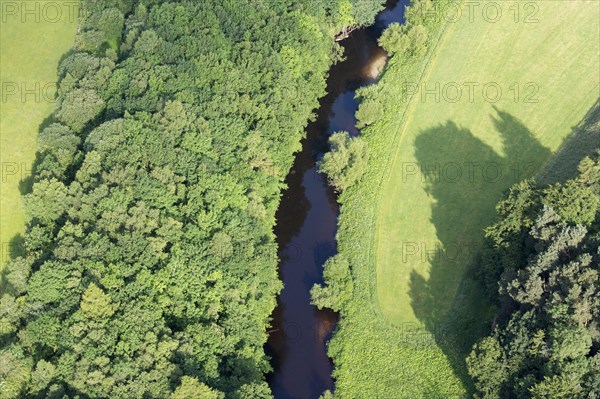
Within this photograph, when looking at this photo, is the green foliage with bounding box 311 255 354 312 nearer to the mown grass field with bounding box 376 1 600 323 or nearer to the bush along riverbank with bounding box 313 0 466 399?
the bush along riverbank with bounding box 313 0 466 399

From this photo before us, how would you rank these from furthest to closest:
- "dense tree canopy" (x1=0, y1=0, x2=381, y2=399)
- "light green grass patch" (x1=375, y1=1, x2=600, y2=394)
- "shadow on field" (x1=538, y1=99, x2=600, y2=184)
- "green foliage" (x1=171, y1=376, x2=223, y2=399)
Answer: "shadow on field" (x1=538, y1=99, x2=600, y2=184), "light green grass patch" (x1=375, y1=1, x2=600, y2=394), "dense tree canopy" (x1=0, y1=0, x2=381, y2=399), "green foliage" (x1=171, y1=376, x2=223, y2=399)

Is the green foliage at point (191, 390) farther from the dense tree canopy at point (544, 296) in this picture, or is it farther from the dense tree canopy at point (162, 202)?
the dense tree canopy at point (544, 296)

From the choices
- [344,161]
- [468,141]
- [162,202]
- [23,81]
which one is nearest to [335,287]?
[344,161]

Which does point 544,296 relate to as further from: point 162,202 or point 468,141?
point 162,202

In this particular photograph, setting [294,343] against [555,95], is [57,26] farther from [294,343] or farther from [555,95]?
[555,95]

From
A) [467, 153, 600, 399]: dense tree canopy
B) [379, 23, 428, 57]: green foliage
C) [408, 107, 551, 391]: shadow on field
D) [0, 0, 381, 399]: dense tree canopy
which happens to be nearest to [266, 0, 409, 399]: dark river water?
[0, 0, 381, 399]: dense tree canopy

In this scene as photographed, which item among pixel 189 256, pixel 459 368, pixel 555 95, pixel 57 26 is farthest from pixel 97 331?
pixel 555 95
